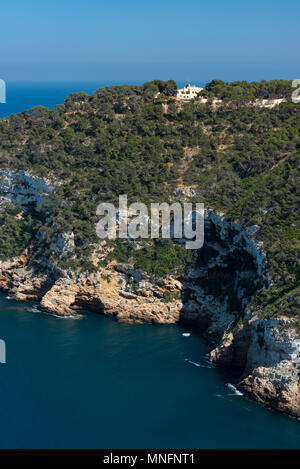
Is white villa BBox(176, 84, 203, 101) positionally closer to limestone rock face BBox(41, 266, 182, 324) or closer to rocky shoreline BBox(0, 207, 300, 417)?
rocky shoreline BBox(0, 207, 300, 417)

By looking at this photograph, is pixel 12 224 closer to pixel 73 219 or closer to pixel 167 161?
pixel 73 219

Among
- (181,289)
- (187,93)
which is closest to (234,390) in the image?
(181,289)

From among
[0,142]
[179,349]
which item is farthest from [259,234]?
[0,142]

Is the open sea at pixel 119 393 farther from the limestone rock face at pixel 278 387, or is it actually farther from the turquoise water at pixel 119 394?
the limestone rock face at pixel 278 387

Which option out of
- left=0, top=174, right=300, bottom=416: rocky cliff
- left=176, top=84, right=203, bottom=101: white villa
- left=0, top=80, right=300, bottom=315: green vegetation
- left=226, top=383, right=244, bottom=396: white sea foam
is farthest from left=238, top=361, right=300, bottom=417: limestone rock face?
left=176, top=84, right=203, bottom=101: white villa

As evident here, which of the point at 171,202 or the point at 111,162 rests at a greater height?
the point at 111,162
